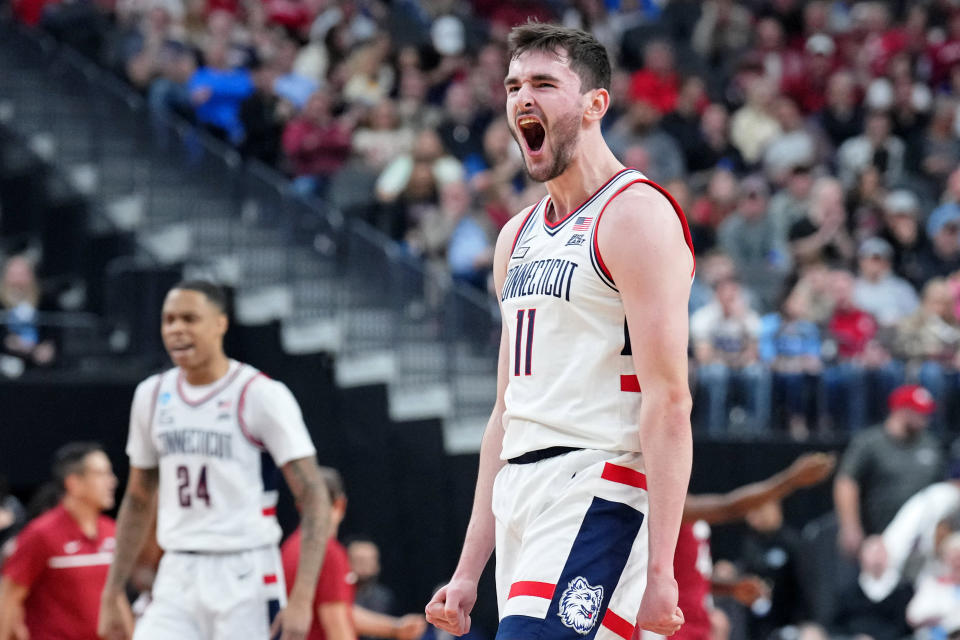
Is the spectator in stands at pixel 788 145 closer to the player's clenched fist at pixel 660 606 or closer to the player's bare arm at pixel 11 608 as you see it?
the player's bare arm at pixel 11 608

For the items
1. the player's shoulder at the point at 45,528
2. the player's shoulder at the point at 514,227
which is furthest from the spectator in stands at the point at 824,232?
the player's shoulder at the point at 514,227

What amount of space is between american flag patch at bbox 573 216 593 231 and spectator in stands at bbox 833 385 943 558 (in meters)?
8.43

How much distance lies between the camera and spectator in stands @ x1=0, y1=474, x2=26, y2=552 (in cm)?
1045

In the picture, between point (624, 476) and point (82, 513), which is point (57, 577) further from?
point (624, 476)

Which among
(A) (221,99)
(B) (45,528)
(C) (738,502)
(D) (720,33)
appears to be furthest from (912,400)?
(D) (720,33)

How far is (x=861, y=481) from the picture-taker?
12492 mm

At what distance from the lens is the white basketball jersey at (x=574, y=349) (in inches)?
167

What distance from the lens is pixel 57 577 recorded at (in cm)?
876

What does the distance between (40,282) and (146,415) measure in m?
7.62

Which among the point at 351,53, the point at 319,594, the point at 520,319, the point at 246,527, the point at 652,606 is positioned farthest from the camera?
the point at 351,53

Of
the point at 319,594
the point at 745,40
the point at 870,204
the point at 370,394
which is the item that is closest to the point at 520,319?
the point at 319,594

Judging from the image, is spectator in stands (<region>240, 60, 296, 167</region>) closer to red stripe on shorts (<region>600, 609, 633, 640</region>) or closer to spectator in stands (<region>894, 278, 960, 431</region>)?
spectator in stands (<region>894, 278, 960, 431</region>)

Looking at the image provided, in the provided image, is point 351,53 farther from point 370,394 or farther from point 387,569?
point 387,569

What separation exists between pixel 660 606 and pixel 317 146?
509 inches
